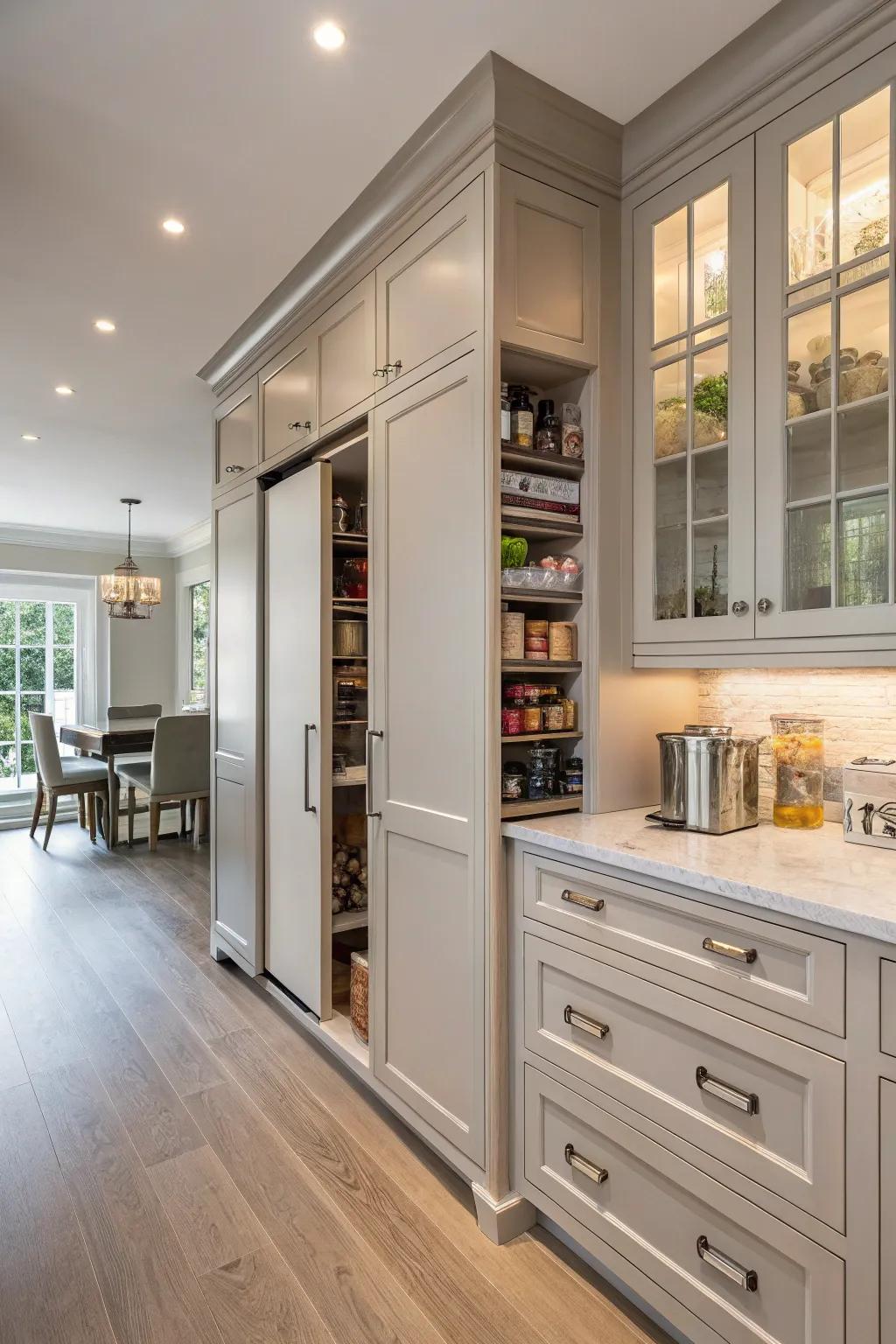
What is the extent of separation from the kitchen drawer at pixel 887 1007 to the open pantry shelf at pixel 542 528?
117 centimetres

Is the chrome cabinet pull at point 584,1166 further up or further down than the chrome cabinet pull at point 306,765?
further down

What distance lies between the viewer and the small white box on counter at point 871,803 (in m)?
1.55

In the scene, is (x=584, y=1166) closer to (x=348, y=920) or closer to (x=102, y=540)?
(x=348, y=920)

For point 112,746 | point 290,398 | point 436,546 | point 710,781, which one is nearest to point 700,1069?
point 710,781

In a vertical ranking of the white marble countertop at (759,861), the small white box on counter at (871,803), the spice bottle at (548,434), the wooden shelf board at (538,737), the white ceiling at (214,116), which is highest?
the white ceiling at (214,116)

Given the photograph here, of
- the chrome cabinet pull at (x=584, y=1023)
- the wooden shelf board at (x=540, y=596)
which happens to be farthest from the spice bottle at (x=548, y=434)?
the chrome cabinet pull at (x=584, y=1023)

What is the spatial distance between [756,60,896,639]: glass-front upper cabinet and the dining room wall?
6.94m

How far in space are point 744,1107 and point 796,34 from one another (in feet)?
6.88

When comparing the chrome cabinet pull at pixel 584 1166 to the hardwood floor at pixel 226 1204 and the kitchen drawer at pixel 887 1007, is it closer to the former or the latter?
the hardwood floor at pixel 226 1204

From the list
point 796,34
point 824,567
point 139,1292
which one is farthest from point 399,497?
point 139,1292

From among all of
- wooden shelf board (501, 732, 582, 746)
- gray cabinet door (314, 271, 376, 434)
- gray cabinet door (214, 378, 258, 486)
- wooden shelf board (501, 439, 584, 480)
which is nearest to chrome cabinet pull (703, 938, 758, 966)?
wooden shelf board (501, 732, 582, 746)

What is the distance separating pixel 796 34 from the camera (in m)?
1.58

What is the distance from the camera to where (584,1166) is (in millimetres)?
1639

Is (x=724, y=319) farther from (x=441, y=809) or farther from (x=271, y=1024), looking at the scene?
(x=271, y=1024)
